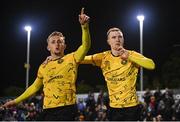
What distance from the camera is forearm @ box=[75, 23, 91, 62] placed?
25.7 feet

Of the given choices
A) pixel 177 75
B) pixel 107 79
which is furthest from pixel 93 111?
pixel 177 75

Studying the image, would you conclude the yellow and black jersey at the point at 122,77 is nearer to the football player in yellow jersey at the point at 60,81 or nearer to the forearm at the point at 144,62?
the forearm at the point at 144,62

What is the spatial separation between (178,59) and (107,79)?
126ft

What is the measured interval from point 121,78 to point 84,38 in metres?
0.92

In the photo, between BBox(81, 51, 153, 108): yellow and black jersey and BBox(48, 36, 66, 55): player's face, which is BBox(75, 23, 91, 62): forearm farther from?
BBox(81, 51, 153, 108): yellow and black jersey

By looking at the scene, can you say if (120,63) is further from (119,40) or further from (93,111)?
(93,111)

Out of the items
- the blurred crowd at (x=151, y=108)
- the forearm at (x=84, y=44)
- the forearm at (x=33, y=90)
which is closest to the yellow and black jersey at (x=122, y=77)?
the forearm at (x=84, y=44)

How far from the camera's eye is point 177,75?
45.4 metres

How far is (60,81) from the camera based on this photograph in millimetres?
8203

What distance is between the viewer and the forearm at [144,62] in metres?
7.82

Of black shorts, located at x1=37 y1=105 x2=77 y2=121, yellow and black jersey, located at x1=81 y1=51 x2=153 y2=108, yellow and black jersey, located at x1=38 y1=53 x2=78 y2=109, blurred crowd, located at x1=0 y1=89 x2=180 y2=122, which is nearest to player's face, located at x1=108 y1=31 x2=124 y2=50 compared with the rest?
yellow and black jersey, located at x1=81 y1=51 x2=153 y2=108

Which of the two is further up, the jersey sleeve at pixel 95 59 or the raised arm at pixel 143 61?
the jersey sleeve at pixel 95 59

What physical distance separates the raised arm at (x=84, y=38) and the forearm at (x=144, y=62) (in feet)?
2.40

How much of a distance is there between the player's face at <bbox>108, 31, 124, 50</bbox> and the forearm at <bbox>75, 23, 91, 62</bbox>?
463 mm
